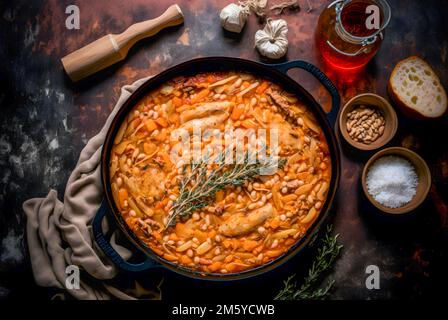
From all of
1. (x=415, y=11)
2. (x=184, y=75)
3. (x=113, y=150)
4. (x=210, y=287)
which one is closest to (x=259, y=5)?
(x=184, y=75)

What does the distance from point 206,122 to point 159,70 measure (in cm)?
70

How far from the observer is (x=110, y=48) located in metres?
3.43

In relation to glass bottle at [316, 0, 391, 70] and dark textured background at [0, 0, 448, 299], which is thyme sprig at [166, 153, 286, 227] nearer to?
dark textured background at [0, 0, 448, 299]

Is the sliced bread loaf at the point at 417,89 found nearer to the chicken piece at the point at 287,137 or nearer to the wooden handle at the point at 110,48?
the chicken piece at the point at 287,137

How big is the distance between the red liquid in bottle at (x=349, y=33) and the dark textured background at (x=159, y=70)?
209mm

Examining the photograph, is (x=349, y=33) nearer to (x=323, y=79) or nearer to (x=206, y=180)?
(x=323, y=79)

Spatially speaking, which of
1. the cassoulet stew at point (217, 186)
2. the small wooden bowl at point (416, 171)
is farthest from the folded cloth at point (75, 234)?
the small wooden bowl at point (416, 171)

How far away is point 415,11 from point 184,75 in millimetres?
1921

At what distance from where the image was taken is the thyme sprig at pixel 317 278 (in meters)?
3.22

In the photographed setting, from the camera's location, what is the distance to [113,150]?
10.5 feet

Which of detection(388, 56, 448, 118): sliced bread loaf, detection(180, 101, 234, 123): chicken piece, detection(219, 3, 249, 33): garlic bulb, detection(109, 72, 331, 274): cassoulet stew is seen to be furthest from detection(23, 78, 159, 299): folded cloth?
detection(388, 56, 448, 118): sliced bread loaf

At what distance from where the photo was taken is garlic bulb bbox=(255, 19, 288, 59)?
11.2 feet

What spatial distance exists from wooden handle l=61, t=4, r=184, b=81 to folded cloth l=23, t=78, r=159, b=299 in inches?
14.9

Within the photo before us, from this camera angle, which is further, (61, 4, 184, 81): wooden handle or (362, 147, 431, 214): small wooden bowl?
(61, 4, 184, 81): wooden handle
